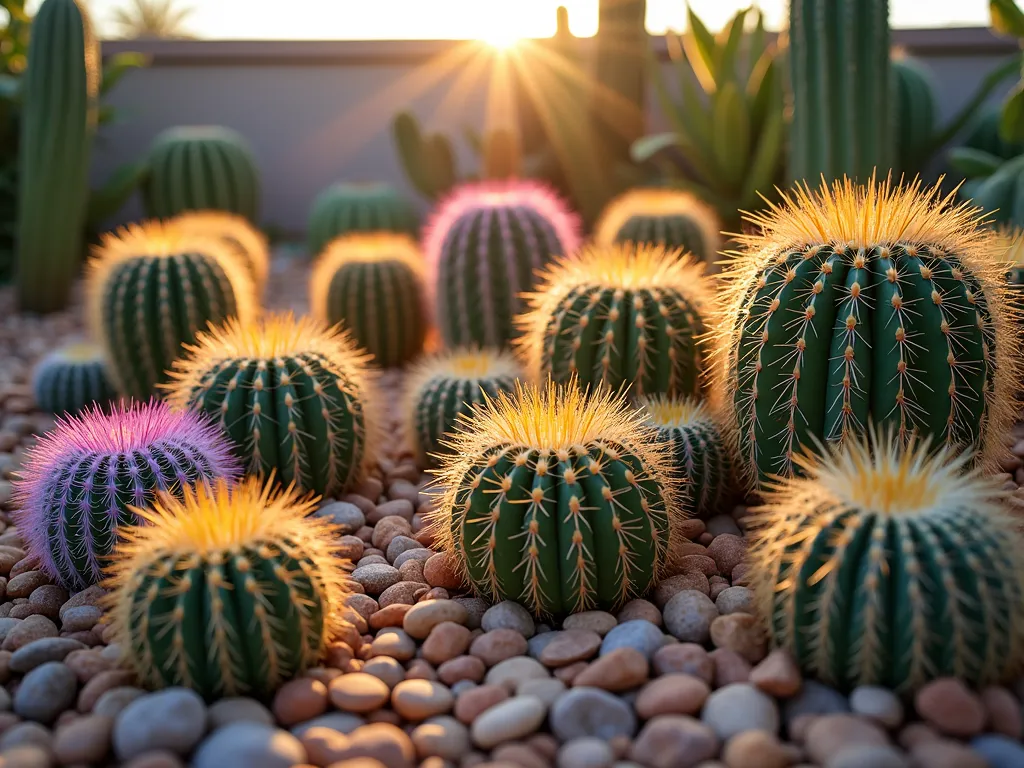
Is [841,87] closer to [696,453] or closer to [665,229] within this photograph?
[665,229]

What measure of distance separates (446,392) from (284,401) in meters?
0.65

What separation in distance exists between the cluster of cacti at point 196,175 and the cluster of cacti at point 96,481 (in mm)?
5843

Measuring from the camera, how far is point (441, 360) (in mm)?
4031

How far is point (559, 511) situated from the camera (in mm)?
2482

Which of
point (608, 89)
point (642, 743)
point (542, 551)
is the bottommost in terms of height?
point (642, 743)

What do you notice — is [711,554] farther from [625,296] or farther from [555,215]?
[555,215]

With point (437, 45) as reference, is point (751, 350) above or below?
below

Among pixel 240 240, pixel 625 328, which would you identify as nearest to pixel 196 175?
pixel 240 240

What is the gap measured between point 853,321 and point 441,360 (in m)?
1.88

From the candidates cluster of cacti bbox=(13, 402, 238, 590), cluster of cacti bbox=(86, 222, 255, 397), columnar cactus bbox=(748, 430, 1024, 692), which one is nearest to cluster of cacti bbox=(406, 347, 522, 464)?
cluster of cacti bbox=(13, 402, 238, 590)

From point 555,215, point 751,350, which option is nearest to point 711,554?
point 751,350

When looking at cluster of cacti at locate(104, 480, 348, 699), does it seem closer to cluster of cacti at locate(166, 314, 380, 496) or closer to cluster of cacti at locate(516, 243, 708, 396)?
cluster of cacti at locate(166, 314, 380, 496)

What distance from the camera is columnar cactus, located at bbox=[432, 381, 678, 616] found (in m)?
2.48

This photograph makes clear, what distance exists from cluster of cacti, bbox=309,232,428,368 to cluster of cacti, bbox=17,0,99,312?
229cm
